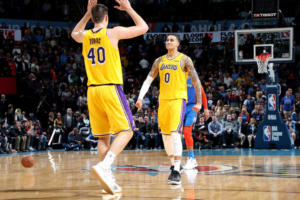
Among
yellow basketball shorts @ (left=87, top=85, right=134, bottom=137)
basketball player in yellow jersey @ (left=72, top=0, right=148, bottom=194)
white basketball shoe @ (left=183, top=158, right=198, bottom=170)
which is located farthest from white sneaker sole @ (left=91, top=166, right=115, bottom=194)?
white basketball shoe @ (left=183, top=158, right=198, bottom=170)

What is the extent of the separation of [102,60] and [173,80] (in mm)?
2103

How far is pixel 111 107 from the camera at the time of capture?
18.6ft

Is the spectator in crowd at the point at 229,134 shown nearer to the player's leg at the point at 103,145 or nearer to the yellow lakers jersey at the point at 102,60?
the player's leg at the point at 103,145

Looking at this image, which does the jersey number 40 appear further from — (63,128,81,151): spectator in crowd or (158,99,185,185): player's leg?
(63,128,81,151): spectator in crowd

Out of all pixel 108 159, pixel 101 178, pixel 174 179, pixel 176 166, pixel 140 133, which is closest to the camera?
pixel 101 178

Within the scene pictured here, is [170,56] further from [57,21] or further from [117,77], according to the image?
[57,21]

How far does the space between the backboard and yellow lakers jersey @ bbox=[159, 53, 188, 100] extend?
8622 mm

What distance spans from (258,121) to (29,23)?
41.6 ft

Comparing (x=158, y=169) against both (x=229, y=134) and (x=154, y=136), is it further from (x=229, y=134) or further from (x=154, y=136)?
(x=154, y=136)

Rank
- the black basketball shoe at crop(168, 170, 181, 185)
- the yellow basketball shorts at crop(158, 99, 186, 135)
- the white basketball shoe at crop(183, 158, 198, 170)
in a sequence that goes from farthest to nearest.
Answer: the white basketball shoe at crop(183, 158, 198, 170) < the yellow basketball shorts at crop(158, 99, 186, 135) < the black basketball shoe at crop(168, 170, 181, 185)

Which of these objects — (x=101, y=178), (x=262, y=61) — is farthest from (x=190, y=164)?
(x=262, y=61)

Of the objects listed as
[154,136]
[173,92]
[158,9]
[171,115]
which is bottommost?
[154,136]

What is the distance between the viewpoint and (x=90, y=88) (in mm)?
5848

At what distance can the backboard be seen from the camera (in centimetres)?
1576
